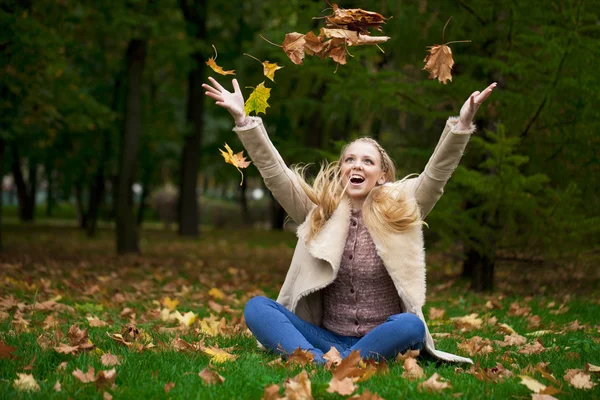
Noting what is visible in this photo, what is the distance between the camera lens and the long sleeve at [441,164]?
160 inches

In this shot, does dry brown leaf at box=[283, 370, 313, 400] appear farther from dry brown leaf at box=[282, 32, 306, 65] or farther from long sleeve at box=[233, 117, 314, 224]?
dry brown leaf at box=[282, 32, 306, 65]

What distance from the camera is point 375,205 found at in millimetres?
4215

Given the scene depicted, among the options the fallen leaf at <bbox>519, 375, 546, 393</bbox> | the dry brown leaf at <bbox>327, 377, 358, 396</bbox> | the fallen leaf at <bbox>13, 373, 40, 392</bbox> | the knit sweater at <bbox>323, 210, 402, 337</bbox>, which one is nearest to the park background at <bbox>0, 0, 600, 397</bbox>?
the fallen leaf at <bbox>13, 373, 40, 392</bbox>

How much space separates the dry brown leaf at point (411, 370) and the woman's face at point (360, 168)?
42.4 inches

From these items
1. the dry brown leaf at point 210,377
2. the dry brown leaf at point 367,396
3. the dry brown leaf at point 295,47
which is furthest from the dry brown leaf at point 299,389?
the dry brown leaf at point 295,47

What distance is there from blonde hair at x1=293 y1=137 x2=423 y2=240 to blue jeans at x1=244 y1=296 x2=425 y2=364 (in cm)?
51

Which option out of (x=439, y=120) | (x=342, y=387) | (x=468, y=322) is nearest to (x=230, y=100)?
(x=342, y=387)

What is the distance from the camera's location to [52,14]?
11.7 metres

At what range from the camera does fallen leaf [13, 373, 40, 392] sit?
3.13 meters

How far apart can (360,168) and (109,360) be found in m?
1.83

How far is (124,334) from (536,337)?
3049 mm

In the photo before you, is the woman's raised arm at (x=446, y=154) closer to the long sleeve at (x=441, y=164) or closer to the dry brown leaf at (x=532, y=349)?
the long sleeve at (x=441, y=164)

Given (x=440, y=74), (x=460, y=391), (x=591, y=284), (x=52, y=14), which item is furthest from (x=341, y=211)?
(x=52, y=14)

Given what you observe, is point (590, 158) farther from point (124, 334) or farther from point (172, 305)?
point (124, 334)
